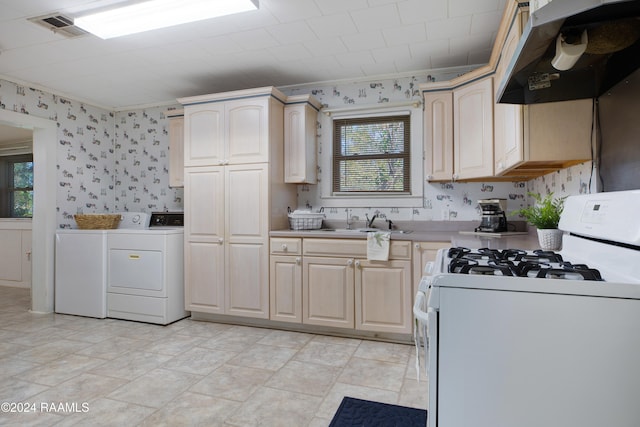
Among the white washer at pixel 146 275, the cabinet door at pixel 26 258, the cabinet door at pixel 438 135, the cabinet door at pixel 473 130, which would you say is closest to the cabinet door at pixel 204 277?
the white washer at pixel 146 275

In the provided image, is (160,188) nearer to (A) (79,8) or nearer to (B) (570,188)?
(A) (79,8)

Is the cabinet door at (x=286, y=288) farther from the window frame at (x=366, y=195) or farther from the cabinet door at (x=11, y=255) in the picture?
the cabinet door at (x=11, y=255)

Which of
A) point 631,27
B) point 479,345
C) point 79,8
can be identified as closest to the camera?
point 479,345

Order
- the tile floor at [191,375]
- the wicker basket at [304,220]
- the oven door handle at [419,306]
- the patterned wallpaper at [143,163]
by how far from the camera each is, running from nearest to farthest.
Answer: the oven door handle at [419,306]
the tile floor at [191,375]
the wicker basket at [304,220]
the patterned wallpaper at [143,163]

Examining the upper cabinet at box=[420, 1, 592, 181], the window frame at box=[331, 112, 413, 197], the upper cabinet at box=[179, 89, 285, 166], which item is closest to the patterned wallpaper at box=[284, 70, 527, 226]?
the window frame at box=[331, 112, 413, 197]

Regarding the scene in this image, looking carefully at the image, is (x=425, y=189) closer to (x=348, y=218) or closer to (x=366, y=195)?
(x=366, y=195)

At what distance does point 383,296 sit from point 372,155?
1.41 m

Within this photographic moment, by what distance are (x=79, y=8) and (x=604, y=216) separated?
3047mm

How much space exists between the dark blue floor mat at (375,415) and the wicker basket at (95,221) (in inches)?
124

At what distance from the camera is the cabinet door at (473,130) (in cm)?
272

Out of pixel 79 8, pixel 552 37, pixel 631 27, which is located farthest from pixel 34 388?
A: pixel 631 27

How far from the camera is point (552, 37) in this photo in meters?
1.12

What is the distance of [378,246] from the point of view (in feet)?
9.68

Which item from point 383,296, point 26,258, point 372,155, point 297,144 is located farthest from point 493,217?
point 26,258
